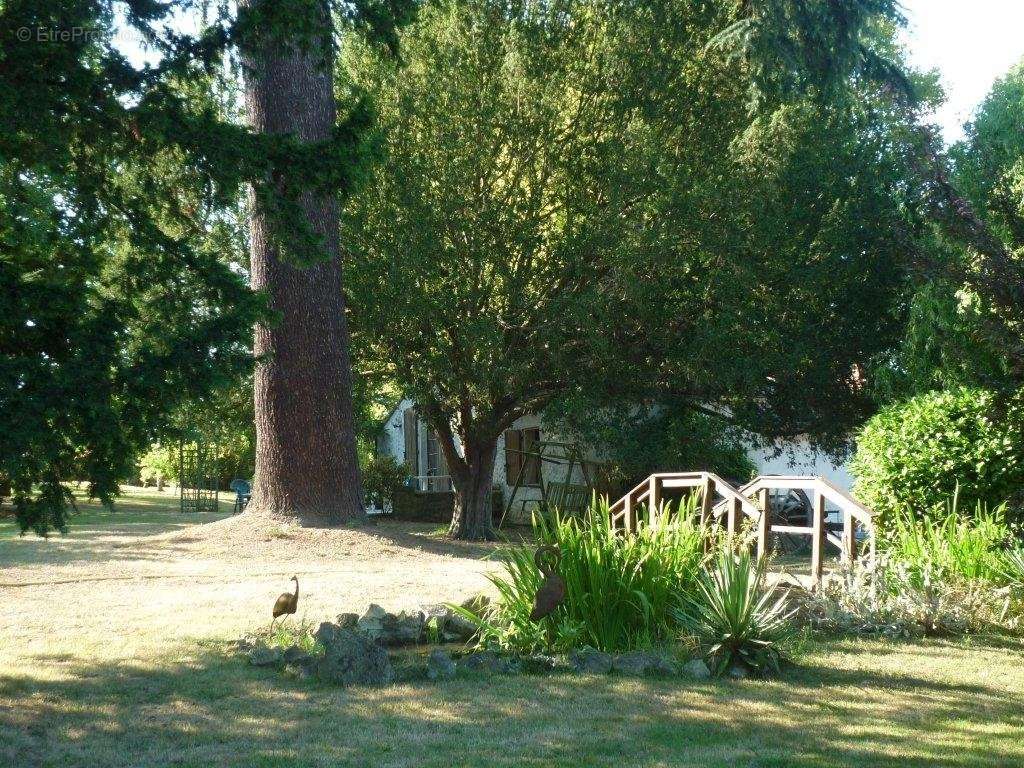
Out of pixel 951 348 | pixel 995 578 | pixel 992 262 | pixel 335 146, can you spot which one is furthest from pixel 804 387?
pixel 335 146

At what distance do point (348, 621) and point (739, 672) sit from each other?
286 cm

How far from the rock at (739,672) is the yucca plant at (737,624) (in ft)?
0.10

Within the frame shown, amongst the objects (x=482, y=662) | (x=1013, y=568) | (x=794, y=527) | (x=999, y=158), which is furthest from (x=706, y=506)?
(x=999, y=158)

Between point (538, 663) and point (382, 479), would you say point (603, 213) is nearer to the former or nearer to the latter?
point (538, 663)

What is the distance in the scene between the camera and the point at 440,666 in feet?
23.1

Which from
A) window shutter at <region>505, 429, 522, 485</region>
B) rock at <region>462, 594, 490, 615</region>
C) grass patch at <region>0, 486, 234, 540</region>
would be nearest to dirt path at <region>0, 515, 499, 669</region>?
rock at <region>462, 594, 490, 615</region>

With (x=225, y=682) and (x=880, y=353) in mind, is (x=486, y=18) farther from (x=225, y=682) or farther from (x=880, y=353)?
(x=225, y=682)

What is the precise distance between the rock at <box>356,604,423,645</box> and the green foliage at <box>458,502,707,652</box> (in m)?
0.46

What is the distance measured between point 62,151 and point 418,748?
14.9 feet

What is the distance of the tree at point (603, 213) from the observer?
15.4 metres

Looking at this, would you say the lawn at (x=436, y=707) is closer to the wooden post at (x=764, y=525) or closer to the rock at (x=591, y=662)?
the rock at (x=591, y=662)

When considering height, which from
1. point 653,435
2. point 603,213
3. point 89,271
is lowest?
point 653,435

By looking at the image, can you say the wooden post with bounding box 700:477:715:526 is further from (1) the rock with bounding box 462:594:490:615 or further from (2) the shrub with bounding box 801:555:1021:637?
(1) the rock with bounding box 462:594:490:615

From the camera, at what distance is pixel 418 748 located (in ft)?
17.9
